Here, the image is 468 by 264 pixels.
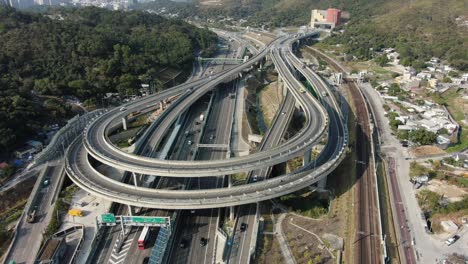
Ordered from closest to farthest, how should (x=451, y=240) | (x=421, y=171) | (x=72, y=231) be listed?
(x=451, y=240)
(x=72, y=231)
(x=421, y=171)

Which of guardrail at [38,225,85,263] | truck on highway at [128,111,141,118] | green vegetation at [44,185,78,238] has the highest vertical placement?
truck on highway at [128,111,141,118]

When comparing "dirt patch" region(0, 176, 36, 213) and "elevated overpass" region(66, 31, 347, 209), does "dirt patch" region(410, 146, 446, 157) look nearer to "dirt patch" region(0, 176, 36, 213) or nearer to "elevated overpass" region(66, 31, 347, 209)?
"elevated overpass" region(66, 31, 347, 209)

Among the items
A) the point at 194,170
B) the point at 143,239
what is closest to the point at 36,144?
the point at 143,239

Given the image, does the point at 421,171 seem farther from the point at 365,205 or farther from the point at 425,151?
the point at 365,205

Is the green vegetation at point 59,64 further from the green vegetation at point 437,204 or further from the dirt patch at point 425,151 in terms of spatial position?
the green vegetation at point 437,204

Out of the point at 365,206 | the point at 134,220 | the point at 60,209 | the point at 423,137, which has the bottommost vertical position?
the point at 60,209

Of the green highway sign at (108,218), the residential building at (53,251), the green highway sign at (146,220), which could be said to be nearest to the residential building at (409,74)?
the green highway sign at (146,220)

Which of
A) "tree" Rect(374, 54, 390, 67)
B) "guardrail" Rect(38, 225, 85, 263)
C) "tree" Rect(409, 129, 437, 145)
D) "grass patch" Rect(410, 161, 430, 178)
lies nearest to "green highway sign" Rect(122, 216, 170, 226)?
"guardrail" Rect(38, 225, 85, 263)
